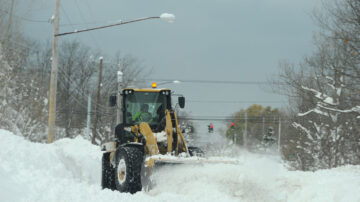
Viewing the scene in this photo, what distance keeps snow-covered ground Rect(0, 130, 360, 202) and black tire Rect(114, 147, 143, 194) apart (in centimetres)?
37

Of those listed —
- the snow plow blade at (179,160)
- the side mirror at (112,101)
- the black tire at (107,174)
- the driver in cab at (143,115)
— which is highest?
the side mirror at (112,101)

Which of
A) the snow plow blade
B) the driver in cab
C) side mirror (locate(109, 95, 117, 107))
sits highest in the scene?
side mirror (locate(109, 95, 117, 107))

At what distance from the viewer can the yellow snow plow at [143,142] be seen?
10930 millimetres

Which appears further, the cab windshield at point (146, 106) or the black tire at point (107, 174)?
the black tire at point (107, 174)

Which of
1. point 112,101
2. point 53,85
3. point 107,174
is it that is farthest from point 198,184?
point 53,85

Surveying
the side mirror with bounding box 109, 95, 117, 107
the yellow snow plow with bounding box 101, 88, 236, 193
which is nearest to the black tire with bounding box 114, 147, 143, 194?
the yellow snow plow with bounding box 101, 88, 236, 193

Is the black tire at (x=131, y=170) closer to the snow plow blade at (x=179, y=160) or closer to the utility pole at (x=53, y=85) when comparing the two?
the snow plow blade at (x=179, y=160)

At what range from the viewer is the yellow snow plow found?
1093 cm

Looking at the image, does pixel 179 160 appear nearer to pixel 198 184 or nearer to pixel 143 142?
pixel 198 184

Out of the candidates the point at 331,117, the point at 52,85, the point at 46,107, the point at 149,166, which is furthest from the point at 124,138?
the point at 46,107

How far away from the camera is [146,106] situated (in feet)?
42.9

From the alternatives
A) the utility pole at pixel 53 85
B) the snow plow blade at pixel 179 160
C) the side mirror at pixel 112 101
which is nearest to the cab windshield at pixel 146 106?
the side mirror at pixel 112 101

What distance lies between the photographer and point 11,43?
27.0 meters

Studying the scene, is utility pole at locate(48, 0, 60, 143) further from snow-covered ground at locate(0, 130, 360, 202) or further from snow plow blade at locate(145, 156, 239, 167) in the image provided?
snow plow blade at locate(145, 156, 239, 167)
